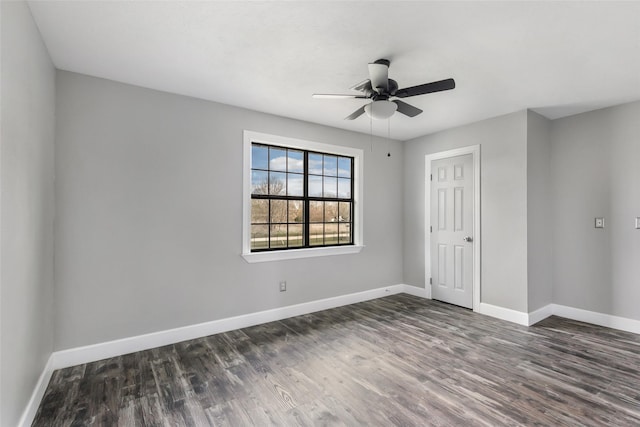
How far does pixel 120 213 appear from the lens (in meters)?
2.85

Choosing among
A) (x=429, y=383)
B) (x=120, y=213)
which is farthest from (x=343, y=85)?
(x=429, y=383)

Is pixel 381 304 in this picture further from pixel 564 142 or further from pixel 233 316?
pixel 564 142

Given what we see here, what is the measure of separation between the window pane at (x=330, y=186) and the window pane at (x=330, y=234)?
441 millimetres

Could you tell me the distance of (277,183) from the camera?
3908 millimetres

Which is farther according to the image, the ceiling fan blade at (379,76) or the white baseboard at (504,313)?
the white baseboard at (504,313)

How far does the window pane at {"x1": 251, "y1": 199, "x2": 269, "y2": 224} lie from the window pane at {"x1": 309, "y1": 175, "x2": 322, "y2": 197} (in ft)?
2.27

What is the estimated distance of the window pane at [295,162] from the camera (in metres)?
4.03

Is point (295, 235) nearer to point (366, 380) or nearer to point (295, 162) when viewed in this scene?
point (295, 162)

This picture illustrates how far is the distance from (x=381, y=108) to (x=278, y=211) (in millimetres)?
1902

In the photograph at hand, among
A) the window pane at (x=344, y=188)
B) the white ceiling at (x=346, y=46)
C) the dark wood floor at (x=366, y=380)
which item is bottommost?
the dark wood floor at (x=366, y=380)

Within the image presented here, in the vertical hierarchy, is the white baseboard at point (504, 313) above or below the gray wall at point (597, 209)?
below

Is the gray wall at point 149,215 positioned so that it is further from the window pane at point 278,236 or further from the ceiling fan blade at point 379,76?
the ceiling fan blade at point 379,76

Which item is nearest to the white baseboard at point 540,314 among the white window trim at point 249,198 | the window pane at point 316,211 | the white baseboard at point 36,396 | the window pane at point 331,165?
the white window trim at point 249,198

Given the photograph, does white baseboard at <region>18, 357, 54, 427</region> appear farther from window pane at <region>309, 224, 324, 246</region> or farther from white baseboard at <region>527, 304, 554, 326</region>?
white baseboard at <region>527, 304, 554, 326</region>
